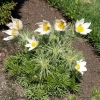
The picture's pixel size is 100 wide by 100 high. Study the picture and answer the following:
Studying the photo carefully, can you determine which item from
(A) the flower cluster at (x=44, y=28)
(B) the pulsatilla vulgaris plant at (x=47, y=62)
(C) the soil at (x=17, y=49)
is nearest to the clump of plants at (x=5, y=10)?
(C) the soil at (x=17, y=49)

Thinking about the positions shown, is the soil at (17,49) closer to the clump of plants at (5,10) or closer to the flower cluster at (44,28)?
the clump of plants at (5,10)

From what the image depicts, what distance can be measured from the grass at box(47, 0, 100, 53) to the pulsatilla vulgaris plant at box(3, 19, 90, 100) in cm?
126

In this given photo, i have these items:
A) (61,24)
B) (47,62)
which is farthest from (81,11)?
(61,24)

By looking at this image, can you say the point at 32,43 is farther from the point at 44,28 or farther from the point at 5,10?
the point at 5,10

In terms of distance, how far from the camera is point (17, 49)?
5082mm

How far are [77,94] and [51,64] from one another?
2.03 ft

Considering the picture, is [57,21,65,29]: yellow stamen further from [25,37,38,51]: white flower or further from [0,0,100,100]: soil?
[0,0,100,100]: soil

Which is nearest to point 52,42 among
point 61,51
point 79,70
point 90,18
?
point 61,51

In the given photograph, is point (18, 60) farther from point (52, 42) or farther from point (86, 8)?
point (86, 8)

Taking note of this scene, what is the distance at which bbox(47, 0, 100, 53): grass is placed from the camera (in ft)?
18.9

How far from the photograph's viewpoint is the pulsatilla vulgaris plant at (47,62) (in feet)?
13.8

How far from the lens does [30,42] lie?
4.23 metres

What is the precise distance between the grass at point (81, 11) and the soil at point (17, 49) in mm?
101

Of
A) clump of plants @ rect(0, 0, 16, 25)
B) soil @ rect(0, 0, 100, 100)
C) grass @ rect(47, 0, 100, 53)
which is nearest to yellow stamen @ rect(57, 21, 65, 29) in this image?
soil @ rect(0, 0, 100, 100)
